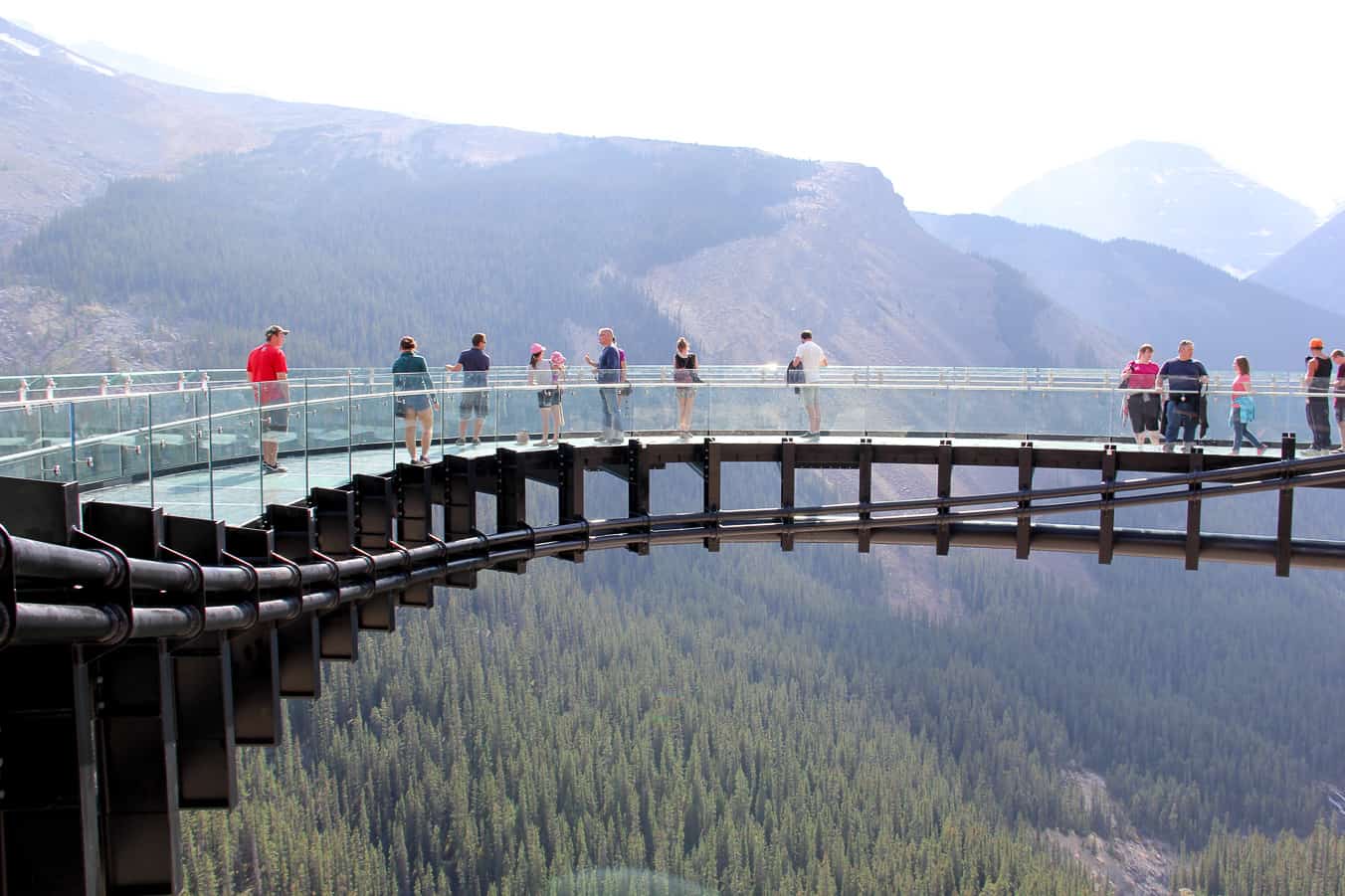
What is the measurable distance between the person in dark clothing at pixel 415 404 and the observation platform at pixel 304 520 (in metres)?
0.36

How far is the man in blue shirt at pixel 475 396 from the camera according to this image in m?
23.9

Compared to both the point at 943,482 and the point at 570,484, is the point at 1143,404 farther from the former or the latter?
the point at 570,484

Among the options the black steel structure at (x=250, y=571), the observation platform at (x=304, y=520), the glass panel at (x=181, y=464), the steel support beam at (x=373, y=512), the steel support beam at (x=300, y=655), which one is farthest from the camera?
the steel support beam at (x=373, y=512)

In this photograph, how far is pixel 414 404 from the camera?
2181 cm

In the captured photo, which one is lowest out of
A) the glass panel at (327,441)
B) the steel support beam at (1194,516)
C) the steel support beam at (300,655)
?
the steel support beam at (300,655)

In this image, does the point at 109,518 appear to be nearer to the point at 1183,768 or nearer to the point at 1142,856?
the point at 1142,856

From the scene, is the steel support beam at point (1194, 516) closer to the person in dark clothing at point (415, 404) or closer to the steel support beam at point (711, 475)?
the steel support beam at point (711, 475)

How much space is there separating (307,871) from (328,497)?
99.0 metres

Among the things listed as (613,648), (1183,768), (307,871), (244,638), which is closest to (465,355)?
(244,638)

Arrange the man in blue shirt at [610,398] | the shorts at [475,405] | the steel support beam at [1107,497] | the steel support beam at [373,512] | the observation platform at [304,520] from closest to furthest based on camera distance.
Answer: the observation platform at [304,520]
the steel support beam at [373,512]
the shorts at [475,405]
the steel support beam at [1107,497]
the man in blue shirt at [610,398]

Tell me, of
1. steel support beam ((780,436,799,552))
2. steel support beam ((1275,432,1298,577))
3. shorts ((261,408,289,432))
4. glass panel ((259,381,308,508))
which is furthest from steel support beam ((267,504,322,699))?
steel support beam ((1275,432,1298,577))

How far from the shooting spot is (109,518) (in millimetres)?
11773

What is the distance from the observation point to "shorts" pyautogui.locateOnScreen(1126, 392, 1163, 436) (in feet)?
81.5

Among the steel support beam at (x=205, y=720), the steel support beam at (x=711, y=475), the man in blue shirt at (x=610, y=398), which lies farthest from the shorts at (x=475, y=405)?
the steel support beam at (x=205, y=720)
